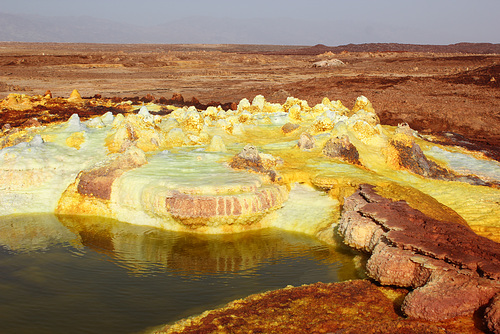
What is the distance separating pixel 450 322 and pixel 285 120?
5819 mm

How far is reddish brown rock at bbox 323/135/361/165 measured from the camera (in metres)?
6.44

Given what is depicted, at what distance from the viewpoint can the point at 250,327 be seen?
312 cm

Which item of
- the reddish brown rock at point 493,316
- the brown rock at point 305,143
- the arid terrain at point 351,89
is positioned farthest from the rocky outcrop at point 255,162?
the arid terrain at point 351,89

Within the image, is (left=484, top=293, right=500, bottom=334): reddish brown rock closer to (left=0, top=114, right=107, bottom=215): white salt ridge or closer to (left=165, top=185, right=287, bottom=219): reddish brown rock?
(left=165, top=185, right=287, bottom=219): reddish brown rock

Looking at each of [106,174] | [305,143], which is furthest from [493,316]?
[106,174]

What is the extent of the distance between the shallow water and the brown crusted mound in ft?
1.06

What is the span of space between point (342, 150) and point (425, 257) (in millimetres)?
3119

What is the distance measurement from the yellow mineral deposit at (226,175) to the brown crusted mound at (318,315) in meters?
1.41

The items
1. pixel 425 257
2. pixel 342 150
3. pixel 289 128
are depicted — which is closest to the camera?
pixel 425 257

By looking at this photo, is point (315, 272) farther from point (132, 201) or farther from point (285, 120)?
point (285, 120)

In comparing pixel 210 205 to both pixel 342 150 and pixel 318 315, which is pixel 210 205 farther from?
pixel 342 150

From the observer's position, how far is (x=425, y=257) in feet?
11.5

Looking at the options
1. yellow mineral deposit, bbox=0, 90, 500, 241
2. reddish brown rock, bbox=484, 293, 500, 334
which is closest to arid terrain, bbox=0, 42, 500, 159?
yellow mineral deposit, bbox=0, 90, 500, 241

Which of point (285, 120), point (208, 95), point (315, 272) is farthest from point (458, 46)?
point (315, 272)
